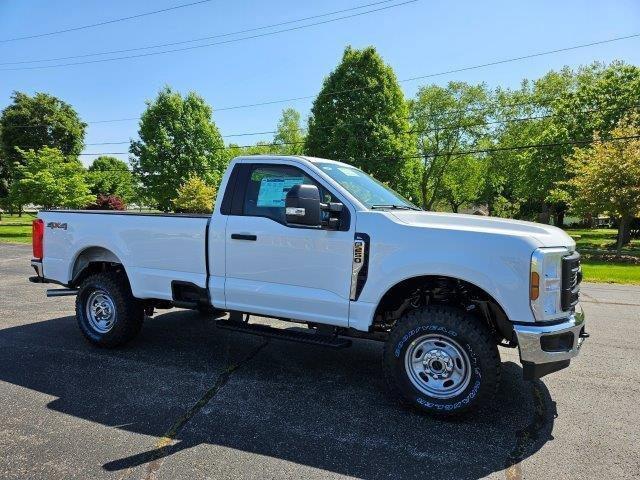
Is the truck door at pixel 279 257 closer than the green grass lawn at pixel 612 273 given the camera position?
Yes

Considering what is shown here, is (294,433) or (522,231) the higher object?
(522,231)

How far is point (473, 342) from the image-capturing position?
3637 mm

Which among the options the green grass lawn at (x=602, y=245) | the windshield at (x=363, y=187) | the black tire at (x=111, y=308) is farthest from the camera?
the green grass lawn at (x=602, y=245)

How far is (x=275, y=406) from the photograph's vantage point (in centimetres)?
395

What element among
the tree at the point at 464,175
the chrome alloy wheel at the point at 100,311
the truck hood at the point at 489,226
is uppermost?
the tree at the point at 464,175

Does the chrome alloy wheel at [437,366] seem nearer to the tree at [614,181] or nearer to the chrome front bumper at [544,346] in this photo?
the chrome front bumper at [544,346]

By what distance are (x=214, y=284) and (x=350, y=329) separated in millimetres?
1483

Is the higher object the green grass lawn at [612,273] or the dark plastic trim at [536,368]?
the dark plastic trim at [536,368]

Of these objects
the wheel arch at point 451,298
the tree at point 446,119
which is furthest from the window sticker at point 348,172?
the tree at point 446,119

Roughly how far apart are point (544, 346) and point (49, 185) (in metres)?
29.9

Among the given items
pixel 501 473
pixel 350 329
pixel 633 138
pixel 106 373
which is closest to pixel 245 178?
pixel 350 329

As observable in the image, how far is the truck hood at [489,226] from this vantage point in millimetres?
3607

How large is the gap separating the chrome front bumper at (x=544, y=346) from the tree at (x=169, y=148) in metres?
37.7

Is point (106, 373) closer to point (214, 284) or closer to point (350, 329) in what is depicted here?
point (214, 284)
